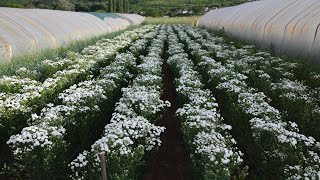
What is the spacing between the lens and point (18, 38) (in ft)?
44.2

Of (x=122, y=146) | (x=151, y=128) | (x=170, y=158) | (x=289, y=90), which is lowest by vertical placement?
(x=170, y=158)

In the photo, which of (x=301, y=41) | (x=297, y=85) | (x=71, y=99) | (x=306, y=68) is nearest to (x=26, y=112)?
(x=71, y=99)

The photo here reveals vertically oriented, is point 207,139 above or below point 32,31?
below

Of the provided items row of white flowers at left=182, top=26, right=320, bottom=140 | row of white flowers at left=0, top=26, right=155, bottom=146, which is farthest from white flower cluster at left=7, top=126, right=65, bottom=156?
row of white flowers at left=182, top=26, right=320, bottom=140

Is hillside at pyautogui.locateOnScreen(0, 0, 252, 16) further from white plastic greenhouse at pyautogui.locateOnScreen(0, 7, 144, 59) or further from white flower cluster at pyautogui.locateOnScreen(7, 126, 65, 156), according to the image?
white flower cluster at pyautogui.locateOnScreen(7, 126, 65, 156)

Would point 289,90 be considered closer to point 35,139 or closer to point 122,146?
point 122,146

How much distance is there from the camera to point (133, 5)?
104 m

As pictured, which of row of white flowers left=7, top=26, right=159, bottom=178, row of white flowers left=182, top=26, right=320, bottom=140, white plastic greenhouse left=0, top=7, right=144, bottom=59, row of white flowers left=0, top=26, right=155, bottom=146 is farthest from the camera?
white plastic greenhouse left=0, top=7, right=144, bottom=59

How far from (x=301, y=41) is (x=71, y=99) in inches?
374

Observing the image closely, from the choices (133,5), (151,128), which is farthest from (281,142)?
(133,5)

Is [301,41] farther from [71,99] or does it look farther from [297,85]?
[71,99]

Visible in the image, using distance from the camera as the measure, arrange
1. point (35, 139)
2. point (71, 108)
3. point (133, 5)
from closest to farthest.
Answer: point (35, 139) < point (71, 108) < point (133, 5)

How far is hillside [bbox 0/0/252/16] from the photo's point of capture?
69812 millimetres

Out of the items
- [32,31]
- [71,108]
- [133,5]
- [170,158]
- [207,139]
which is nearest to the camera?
[207,139]
